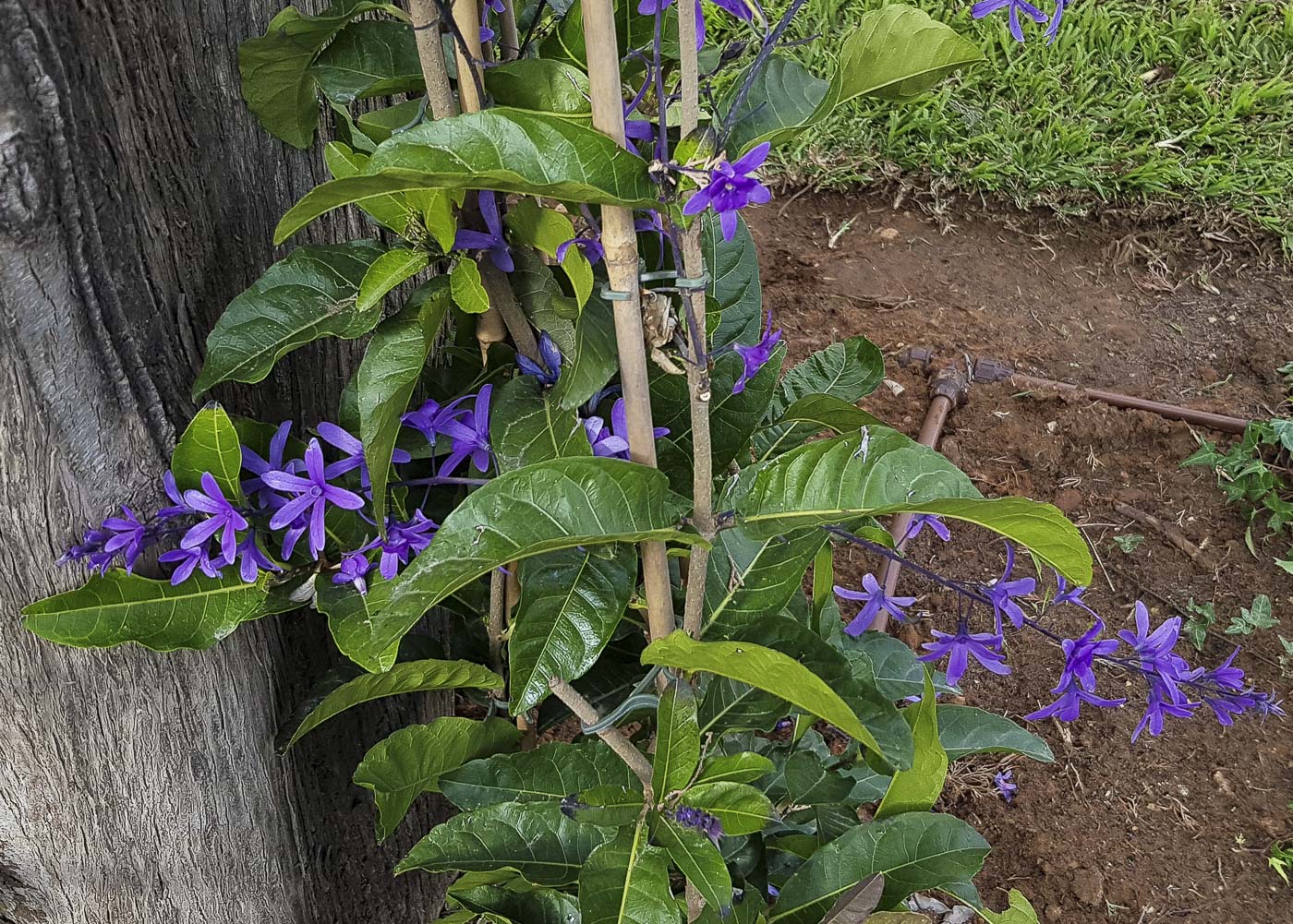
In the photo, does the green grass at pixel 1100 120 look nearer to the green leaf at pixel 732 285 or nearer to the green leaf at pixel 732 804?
the green leaf at pixel 732 285

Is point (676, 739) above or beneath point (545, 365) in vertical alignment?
beneath

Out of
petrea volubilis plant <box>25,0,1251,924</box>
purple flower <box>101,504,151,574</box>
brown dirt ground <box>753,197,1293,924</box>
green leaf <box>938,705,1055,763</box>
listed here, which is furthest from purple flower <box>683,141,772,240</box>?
brown dirt ground <box>753,197,1293,924</box>

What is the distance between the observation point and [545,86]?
821 mm

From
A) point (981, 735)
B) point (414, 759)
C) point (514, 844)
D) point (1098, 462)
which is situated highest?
point (414, 759)

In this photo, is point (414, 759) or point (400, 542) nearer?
point (400, 542)

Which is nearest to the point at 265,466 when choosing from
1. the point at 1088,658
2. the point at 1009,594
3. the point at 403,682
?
the point at 403,682

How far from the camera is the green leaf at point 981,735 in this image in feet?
4.27

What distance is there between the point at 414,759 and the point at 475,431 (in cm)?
41

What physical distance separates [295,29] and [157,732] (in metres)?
0.73

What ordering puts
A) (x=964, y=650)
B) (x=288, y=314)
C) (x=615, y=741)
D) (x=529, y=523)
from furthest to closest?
(x=964, y=650) < (x=615, y=741) < (x=288, y=314) < (x=529, y=523)

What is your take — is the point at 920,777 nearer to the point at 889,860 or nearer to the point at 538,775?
the point at 889,860

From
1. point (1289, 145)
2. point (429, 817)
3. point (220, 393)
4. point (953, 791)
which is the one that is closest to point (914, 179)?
point (1289, 145)

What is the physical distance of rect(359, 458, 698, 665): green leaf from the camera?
0.77 meters

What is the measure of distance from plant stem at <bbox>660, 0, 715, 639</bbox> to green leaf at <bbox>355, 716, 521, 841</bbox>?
0.34m
